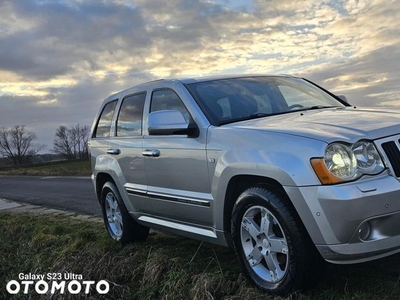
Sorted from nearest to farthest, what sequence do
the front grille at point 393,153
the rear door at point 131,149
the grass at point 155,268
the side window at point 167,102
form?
1. the front grille at point 393,153
2. the grass at point 155,268
3. the side window at point 167,102
4. the rear door at point 131,149

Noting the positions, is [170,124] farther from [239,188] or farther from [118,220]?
[118,220]

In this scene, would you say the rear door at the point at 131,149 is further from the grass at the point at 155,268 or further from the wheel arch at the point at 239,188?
the wheel arch at the point at 239,188

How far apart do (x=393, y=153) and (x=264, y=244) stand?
44.4 inches

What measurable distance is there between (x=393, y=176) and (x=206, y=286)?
5.39ft

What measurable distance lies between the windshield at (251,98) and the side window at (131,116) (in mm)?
860

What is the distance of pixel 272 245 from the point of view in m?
3.41

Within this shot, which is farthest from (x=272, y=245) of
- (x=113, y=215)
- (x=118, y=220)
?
(x=113, y=215)

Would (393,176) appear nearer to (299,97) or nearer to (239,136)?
(239,136)

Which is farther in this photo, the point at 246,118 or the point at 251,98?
the point at 251,98

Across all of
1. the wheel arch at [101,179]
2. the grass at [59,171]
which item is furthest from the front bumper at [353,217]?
the grass at [59,171]

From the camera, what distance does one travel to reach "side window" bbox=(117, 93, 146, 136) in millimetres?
5188

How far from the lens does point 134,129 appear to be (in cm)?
523

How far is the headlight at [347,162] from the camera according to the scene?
302cm

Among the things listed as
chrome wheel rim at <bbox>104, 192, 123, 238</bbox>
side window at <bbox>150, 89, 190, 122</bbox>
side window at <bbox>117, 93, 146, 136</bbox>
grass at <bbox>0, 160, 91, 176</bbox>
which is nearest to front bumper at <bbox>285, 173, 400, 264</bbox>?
side window at <bbox>150, 89, 190, 122</bbox>
